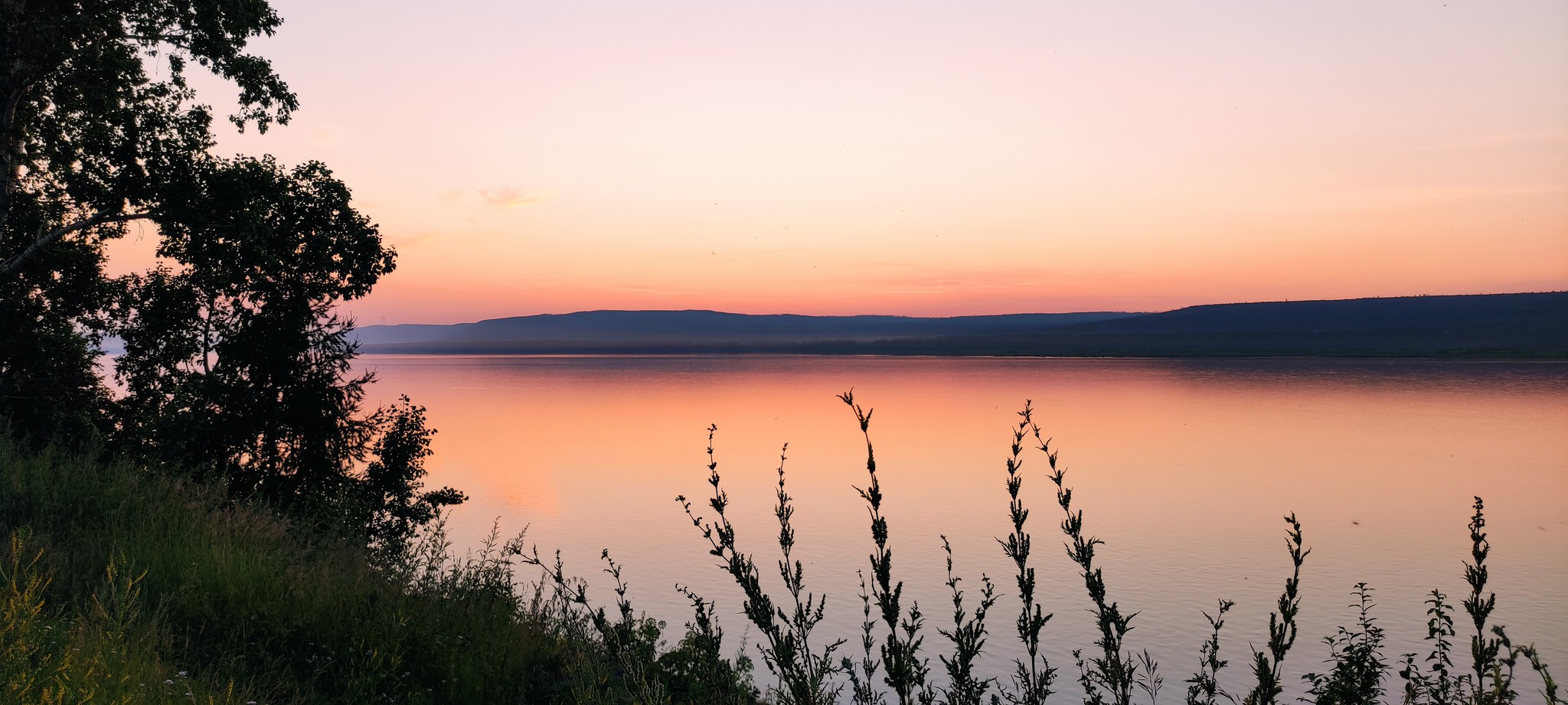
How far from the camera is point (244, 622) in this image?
7598 millimetres

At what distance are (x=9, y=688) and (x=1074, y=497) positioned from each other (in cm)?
3408

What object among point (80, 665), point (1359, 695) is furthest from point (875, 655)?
point (80, 665)

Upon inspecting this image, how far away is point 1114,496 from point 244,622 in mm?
32565

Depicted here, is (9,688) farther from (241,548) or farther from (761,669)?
(761,669)

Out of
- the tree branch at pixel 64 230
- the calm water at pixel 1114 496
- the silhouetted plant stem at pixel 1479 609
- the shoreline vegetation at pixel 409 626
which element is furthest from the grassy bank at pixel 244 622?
the calm water at pixel 1114 496

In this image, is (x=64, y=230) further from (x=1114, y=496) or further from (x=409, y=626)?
(x=1114, y=496)

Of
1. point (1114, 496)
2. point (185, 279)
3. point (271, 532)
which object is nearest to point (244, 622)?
point (271, 532)

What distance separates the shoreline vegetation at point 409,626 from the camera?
13.1 ft

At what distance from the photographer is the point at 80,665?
5.06m

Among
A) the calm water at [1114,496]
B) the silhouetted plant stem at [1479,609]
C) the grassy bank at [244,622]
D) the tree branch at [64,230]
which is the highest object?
the tree branch at [64,230]

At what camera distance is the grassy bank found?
525 cm

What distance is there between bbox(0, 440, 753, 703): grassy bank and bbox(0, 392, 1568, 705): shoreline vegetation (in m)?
0.03

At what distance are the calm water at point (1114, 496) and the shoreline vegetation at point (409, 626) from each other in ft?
26.4

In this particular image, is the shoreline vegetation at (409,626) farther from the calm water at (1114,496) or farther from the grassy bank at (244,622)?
the calm water at (1114,496)
